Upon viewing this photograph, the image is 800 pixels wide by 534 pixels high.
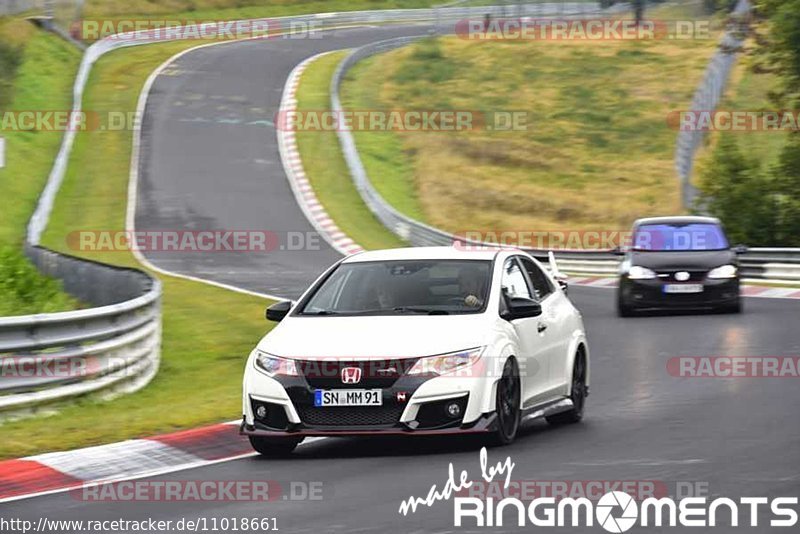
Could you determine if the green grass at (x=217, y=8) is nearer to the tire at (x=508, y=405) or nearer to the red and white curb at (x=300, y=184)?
the red and white curb at (x=300, y=184)

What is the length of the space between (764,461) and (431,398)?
6.99ft

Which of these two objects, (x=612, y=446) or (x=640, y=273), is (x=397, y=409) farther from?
(x=640, y=273)

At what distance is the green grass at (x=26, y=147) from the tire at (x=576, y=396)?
777 cm

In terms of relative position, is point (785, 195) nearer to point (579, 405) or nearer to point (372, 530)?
point (579, 405)

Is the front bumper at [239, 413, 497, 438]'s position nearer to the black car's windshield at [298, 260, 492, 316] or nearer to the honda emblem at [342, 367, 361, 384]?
the honda emblem at [342, 367, 361, 384]

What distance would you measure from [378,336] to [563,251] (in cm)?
2421

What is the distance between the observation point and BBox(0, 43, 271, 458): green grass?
1259 cm

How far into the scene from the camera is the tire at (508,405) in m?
11.1

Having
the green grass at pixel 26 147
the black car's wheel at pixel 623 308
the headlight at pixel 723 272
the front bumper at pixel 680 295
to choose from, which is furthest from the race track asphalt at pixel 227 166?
the headlight at pixel 723 272

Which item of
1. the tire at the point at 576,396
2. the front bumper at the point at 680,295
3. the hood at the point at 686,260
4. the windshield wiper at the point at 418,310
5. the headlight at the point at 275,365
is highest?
the windshield wiper at the point at 418,310

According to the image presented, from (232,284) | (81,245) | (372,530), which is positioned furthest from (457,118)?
(372,530)

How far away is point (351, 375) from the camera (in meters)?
10.9

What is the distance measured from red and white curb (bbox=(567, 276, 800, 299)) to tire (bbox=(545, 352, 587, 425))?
14947 mm

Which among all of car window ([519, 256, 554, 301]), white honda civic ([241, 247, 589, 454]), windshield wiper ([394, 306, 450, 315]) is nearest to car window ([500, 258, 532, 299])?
white honda civic ([241, 247, 589, 454])
